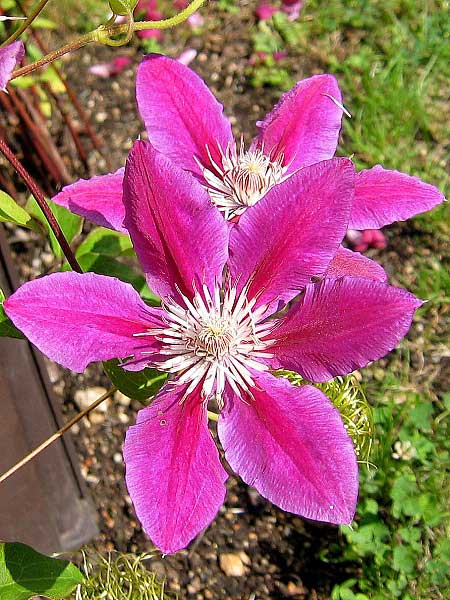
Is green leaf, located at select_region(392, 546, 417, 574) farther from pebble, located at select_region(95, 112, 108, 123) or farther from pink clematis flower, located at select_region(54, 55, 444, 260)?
pebble, located at select_region(95, 112, 108, 123)

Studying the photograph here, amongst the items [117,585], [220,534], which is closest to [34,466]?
[117,585]

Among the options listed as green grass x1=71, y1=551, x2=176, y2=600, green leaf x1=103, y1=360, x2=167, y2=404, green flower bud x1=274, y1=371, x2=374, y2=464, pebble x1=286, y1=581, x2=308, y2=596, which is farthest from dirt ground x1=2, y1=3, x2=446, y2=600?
green leaf x1=103, y1=360, x2=167, y2=404

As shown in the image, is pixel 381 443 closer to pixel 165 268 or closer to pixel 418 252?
pixel 418 252

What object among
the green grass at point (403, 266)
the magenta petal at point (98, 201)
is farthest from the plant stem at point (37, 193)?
the green grass at point (403, 266)

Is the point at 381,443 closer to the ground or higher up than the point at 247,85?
closer to the ground

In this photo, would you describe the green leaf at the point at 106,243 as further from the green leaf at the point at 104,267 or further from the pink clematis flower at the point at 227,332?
the pink clematis flower at the point at 227,332

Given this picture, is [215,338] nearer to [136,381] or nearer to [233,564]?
[136,381]

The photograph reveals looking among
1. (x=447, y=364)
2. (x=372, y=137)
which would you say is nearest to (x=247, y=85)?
(x=372, y=137)
